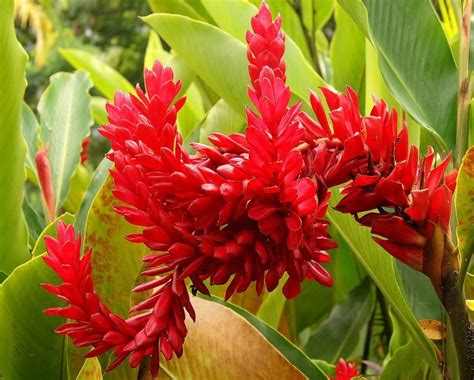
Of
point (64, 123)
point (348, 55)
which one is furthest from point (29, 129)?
point (348, 55)

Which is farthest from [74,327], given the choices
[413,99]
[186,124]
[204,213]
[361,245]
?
[186,124]

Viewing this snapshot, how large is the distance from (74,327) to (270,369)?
8.9 inches

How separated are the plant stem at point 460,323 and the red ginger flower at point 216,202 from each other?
100mm

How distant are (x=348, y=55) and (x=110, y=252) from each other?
2.02ft

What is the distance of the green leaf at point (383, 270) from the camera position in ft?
2.37

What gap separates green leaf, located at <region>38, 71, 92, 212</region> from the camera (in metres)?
1.23

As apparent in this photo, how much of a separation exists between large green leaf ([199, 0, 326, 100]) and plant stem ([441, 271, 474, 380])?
0.34 m

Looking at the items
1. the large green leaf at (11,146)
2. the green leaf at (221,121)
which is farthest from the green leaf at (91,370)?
the green leaf at (221,121)

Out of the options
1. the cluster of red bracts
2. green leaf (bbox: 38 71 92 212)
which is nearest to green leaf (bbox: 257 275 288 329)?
green leaf (bbox: 38 71 92 212)

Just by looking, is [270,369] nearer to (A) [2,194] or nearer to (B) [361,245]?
(B) [361,245]

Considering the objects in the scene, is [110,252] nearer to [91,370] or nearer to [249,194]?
[91,370]

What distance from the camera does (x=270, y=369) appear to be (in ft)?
2.28

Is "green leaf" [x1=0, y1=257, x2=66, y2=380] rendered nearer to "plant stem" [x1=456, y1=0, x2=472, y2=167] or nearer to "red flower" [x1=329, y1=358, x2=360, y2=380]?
"red flower" [x1=329, y1=358, x2=360, y2=380]

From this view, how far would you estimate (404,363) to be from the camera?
79 cm
